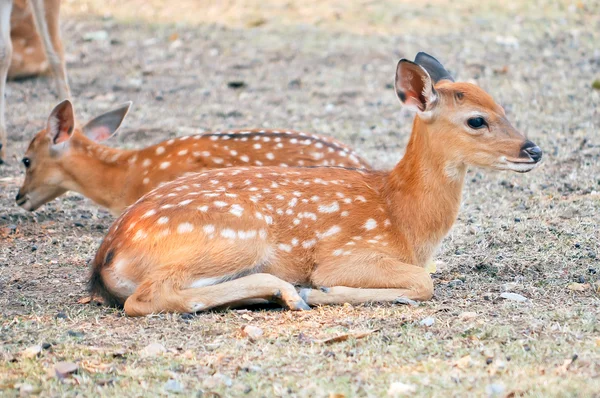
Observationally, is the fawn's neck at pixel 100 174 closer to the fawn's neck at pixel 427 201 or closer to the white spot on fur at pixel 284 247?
the white spot on fur at pixel 284 247

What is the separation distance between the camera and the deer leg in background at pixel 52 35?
9.18 meters

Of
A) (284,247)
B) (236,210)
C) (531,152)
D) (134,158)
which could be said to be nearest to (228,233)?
Answer: (236,210)

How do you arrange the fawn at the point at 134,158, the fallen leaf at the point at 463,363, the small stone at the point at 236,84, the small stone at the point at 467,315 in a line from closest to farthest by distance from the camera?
1. the fallen leaf at the point at 463,363
2. the small stone at the point at 467,315
3. the fawn at the point at 134,158
4. the small stone at the point at 236,84

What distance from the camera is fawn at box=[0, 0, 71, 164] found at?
8289 mm

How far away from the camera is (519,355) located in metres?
4.10

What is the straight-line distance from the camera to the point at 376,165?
26.3ft

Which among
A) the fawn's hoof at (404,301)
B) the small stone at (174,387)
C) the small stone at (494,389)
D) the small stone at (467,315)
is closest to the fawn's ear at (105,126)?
the fawn's hoof at (404,301)

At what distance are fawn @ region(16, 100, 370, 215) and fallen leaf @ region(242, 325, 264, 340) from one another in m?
2.29

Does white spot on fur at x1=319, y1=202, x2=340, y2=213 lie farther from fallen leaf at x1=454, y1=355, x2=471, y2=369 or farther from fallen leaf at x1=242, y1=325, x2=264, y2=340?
fallen leaf at x1=454, y1=355, x2=471, y2=369

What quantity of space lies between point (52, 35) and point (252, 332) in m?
5.73

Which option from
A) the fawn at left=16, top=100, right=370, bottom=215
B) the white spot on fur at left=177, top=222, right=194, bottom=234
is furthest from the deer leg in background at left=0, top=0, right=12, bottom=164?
the white spot on fur at left=177, top=222, right=194, bottom=234

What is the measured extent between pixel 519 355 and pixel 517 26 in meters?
9.05

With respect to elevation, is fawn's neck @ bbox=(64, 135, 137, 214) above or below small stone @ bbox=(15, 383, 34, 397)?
below

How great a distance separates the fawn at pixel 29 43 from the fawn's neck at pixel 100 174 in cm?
150
